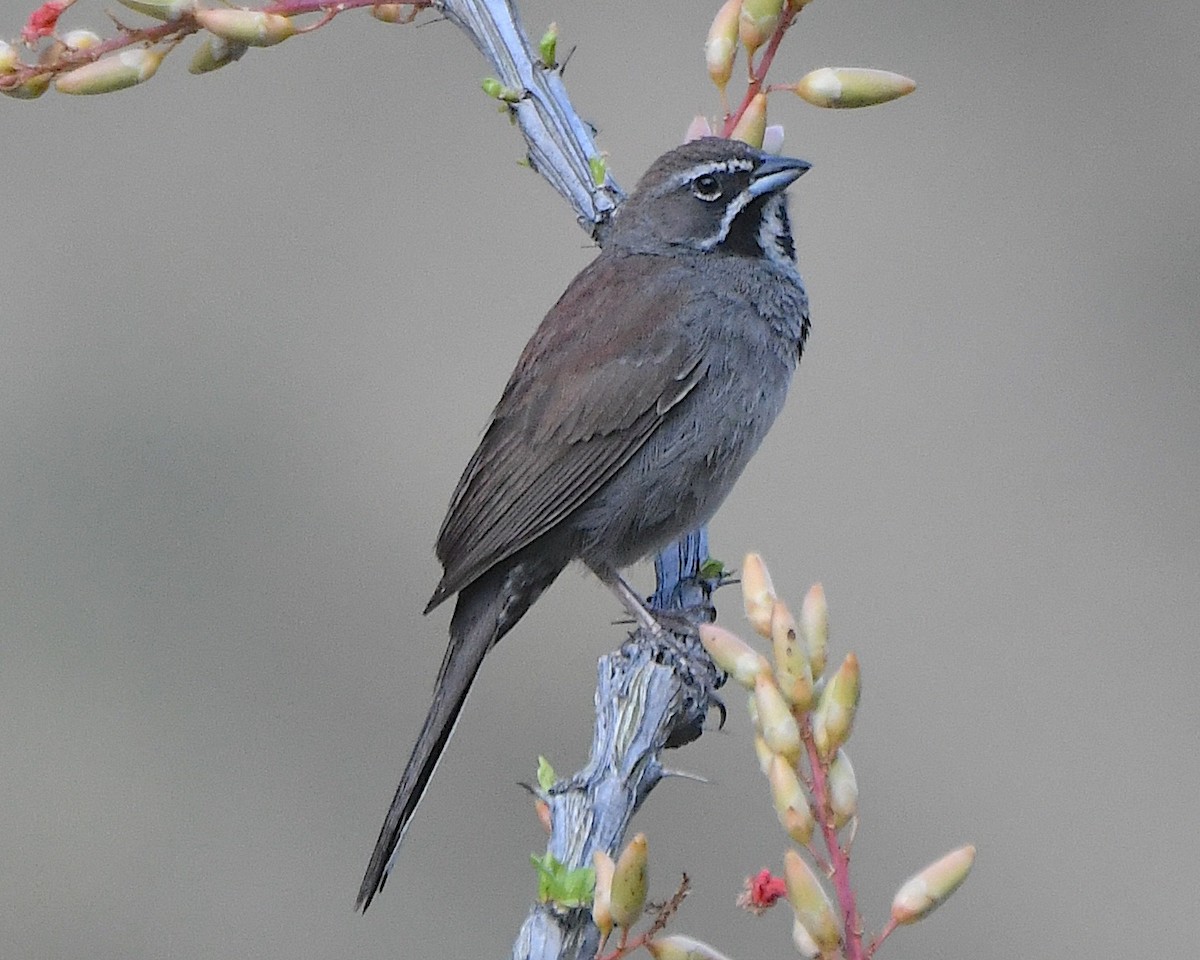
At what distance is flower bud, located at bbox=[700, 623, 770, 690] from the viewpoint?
165cm

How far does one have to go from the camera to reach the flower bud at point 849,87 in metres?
2.55

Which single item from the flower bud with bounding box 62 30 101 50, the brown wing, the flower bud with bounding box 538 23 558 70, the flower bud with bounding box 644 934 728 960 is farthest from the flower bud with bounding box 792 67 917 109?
the flower bud with bounding box 644 934 728 960

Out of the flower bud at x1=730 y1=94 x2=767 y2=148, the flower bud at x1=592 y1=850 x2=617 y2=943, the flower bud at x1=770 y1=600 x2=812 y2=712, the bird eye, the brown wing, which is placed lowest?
the flower bud at x1=592 y1=850 x2=617 y2=943

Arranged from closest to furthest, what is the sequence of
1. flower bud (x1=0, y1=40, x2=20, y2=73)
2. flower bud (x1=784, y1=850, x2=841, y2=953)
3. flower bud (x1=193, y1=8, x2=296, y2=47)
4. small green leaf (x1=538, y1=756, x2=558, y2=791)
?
1. flower bud (x1=784, y1=850, x2=841, y2=953)
2. small green leaf (x1=538, y1=756, x2=558, y2=791)
3. flower bud (x1=0, y1=40, x2=20, y2=73)
4. flower bud (x1=193, y1=8, x2=296, y2=47)

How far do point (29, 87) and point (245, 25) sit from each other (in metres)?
0.36

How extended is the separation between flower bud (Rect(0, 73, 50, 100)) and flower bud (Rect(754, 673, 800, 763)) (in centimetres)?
164

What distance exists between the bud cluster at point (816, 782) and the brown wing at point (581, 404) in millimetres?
1909

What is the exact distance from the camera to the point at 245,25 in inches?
102

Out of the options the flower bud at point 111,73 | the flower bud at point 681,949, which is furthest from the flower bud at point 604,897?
the flower bud at point 111,73

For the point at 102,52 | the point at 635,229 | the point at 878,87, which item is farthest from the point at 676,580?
the point at 102,52

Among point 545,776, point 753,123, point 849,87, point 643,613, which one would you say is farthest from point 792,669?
point 643,613

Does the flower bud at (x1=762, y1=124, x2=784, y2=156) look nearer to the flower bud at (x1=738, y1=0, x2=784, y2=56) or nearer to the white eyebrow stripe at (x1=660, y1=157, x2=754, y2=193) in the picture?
the white eyebrow stripe at (x1=660, y1=157, x2=754, y2=193)

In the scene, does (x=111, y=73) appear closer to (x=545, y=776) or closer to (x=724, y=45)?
(x=724, y=45)

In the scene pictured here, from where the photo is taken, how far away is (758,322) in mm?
3645
